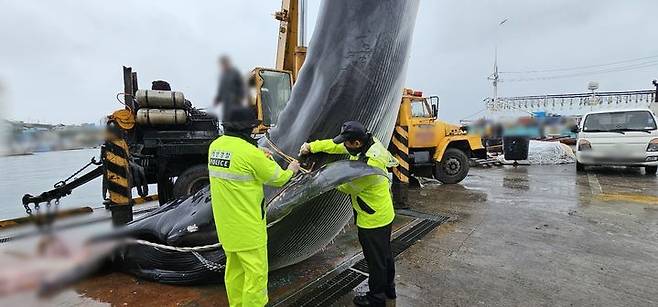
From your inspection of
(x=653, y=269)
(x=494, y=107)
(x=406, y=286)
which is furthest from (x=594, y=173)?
(x=494, y=107)

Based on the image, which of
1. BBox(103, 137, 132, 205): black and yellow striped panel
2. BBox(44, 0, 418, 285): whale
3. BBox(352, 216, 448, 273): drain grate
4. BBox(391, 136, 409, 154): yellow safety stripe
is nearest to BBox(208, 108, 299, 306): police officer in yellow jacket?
BBox(44, 0, 418, 285): whale

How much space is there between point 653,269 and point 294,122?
135 inches

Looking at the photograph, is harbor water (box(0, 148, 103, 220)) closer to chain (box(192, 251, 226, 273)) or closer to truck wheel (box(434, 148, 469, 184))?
chain (box(192, 251, 226, 273))

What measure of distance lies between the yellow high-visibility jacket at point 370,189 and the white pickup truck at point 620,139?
8624 millimetres

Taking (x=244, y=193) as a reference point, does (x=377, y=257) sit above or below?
below

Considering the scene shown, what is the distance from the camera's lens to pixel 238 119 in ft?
6.92

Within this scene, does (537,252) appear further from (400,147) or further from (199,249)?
(199,249)

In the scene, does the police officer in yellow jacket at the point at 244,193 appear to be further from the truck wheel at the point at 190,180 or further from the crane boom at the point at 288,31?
the crane boom at the point at 288,31

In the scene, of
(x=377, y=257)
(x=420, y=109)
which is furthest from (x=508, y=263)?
(x=420, y=109)

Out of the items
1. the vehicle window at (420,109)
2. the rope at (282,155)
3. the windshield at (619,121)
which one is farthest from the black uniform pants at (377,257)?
the windshield at (619,121)

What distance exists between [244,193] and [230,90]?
59cm

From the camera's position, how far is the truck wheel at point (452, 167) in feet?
28.2

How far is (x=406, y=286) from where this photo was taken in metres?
3.07

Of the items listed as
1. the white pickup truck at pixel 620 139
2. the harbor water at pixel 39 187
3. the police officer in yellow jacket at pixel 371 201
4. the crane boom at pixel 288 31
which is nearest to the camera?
the police officer in yellow jacket at pixel 371 201
